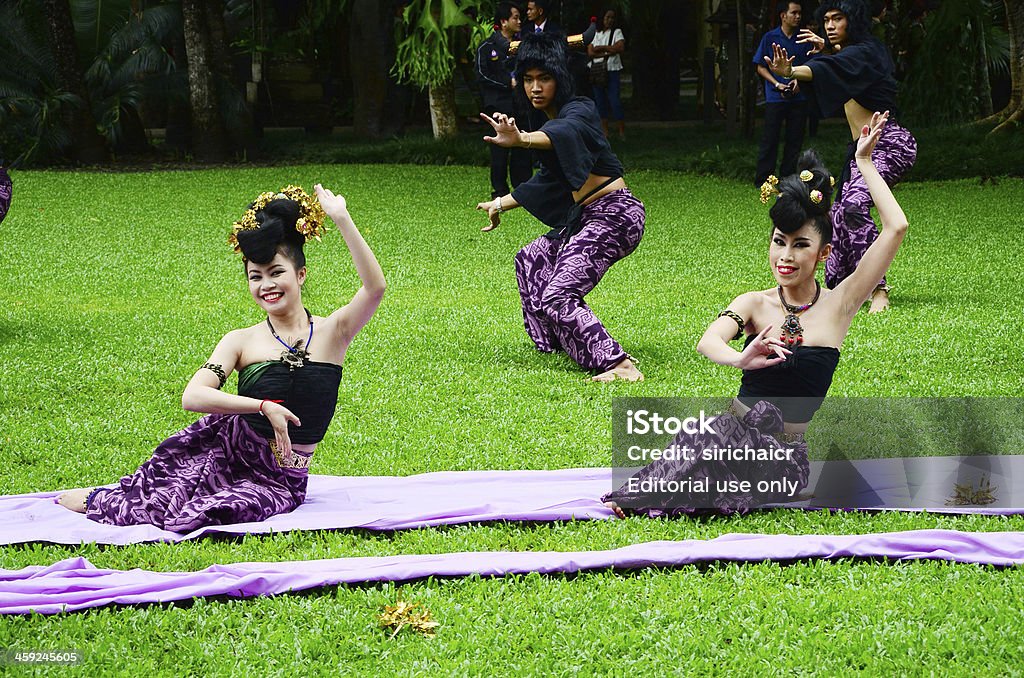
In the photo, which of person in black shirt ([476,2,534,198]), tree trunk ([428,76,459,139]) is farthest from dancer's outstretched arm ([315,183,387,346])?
tree trunk ([428,76,459,139])

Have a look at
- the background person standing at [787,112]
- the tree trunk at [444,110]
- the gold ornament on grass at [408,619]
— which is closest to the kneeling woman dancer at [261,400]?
the gold ornament on grass at [408,619]

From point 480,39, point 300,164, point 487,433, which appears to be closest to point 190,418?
point 487,433

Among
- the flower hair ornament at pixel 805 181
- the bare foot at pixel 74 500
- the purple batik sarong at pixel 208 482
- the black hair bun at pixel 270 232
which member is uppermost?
the flower hair ornament at pixel 805 181

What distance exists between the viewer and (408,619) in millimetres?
3705

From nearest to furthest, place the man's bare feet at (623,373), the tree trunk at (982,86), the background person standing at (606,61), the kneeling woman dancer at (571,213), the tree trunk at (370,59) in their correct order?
the kneeling woman dancer at (571,213)
the man's bare feet at (623,373)
the background person standing at (606,61)
the tree trunk at (370,59)
the tree trunk at (982,86)

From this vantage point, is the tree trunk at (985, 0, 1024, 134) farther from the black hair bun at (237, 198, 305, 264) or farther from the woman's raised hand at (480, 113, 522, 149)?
the black hair bun at (237, 198, 305, 264)

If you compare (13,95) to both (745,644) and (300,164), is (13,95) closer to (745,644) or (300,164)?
(300,164)

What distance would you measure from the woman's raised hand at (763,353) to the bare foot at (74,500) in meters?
2.48

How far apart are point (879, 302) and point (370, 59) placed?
12316 mm

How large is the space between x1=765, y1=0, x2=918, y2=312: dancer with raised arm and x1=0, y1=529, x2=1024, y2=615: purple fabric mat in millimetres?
4282

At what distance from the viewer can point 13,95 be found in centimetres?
1705

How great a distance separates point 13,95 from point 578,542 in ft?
49.2

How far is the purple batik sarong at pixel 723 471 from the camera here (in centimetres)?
445

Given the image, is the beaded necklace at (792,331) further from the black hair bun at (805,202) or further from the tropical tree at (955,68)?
the tropical tree at (955,68)
